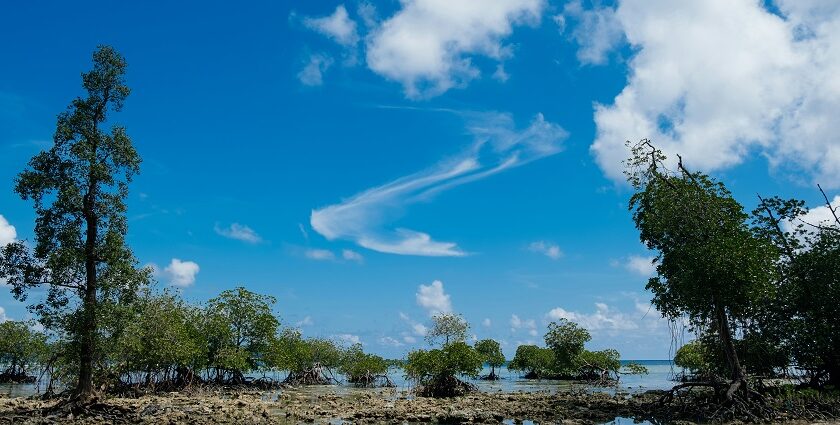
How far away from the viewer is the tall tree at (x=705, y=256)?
80.4 feet

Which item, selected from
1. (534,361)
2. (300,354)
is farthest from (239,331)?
(534,361)

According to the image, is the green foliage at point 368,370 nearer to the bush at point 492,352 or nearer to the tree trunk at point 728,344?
the bush at point 492,352

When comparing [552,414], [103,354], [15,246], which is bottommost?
[552,414]

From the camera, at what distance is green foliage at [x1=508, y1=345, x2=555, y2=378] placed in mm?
76312

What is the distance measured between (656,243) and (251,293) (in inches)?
1473

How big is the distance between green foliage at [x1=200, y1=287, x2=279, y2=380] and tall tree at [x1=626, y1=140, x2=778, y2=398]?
36.0m

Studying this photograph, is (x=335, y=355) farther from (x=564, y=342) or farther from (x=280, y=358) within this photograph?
(x=564, y=342)

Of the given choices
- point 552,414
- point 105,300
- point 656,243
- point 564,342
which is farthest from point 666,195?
point 564,342

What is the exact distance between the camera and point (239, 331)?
52.8 metres

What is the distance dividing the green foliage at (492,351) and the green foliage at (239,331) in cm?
3743

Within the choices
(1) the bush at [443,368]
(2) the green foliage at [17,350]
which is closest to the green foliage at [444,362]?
(1) the bush at [443,368]

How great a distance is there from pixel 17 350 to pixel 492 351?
2243 inches

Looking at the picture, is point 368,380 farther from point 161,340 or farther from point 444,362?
point 161,340

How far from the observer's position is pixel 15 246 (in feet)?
78.9
